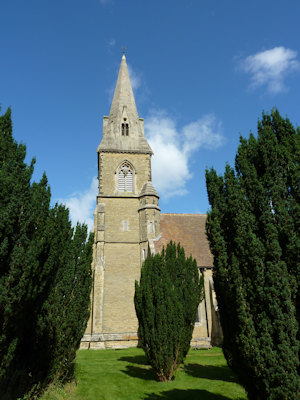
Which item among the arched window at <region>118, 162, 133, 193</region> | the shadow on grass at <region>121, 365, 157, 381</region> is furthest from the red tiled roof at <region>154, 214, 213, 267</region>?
the shadow on grass at <region>121, 365, 157, 381</region>

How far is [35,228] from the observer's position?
7.03m

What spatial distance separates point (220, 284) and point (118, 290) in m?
17.5

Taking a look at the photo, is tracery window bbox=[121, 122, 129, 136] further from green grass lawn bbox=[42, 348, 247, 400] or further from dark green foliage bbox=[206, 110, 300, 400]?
dark green foliage bbox=[206, 110, 300, 400]

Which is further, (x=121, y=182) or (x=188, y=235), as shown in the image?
(x=121, y=182)

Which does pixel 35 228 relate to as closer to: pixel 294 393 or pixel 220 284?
pixel 220 284

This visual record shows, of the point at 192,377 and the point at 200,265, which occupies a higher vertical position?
the point at 200,265

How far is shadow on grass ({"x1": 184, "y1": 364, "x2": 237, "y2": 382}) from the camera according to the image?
12.0 meters

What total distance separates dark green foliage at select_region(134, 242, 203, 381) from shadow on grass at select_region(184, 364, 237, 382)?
1.15m

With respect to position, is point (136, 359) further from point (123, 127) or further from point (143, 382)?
point (123, 127)

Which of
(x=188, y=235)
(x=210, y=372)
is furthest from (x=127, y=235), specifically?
(x=210, y=372)

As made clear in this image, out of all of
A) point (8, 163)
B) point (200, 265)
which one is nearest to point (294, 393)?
point (8, 163)

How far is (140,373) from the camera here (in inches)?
523

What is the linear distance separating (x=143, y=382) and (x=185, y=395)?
2648mm

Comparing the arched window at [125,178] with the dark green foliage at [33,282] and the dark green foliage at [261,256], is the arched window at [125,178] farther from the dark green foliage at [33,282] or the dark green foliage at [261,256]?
the dark green foliage at [261,256]
